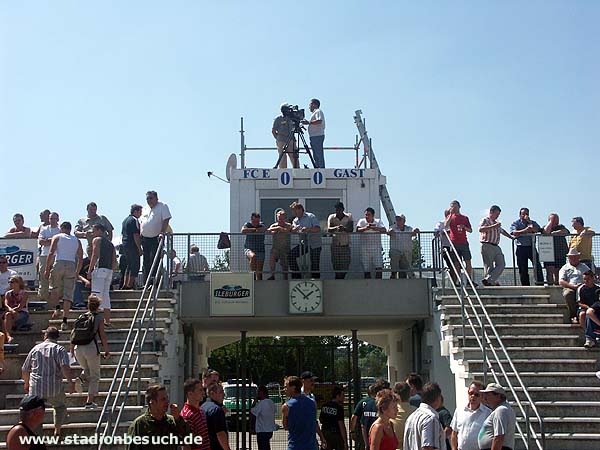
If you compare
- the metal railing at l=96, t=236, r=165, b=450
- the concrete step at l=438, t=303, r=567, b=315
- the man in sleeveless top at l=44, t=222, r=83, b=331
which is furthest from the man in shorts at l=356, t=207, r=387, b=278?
the man in sleeveless top at l=44, t=222, r=83, b=331

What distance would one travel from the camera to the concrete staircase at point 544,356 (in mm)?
10484

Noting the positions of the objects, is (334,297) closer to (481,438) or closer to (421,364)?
(421,364)

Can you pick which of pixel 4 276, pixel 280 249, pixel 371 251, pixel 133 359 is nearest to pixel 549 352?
pixel 371 251

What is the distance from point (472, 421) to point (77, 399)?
17.7 ft

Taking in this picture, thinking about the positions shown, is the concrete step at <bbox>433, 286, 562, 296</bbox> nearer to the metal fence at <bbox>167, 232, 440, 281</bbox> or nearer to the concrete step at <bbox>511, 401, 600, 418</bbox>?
the metal fence at <bbox>167, 232, 440, 281</bbox>

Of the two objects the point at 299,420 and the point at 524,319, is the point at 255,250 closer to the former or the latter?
the point at 524,319

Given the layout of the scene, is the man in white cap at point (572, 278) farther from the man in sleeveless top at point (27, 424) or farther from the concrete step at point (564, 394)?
the man in sleeveless top at point (27, 424)

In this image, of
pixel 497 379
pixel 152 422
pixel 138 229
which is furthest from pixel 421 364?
pixel 152 422

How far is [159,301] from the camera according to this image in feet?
44.9

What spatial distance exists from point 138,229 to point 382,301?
4.30 m

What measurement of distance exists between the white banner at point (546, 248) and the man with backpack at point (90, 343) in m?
7.66

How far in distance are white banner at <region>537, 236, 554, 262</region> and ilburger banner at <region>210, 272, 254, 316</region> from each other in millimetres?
4933

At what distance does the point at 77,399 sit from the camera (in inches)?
427

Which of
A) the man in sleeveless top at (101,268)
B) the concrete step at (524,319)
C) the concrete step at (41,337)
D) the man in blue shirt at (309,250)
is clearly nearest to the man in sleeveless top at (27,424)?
the concrete step at (41,337)
